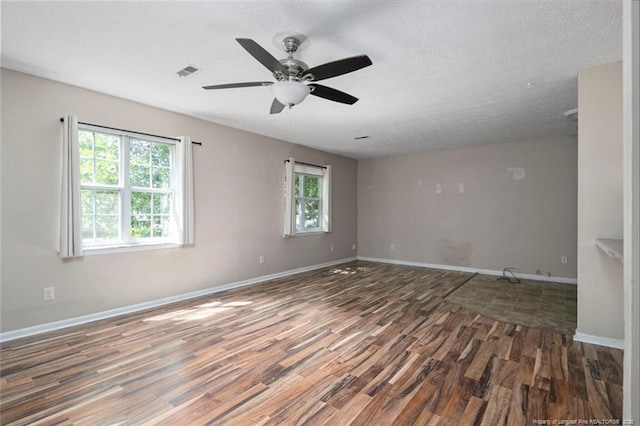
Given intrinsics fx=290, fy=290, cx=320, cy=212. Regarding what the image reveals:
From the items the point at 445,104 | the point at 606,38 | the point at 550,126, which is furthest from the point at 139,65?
the point at 550,126

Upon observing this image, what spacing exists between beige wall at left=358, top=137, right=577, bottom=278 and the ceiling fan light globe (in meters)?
5.14

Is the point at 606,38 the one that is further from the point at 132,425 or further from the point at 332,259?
the point at 332,259

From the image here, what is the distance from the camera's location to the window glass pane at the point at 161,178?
13.2ft

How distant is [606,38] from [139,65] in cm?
406

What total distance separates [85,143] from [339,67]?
3163 millimetres

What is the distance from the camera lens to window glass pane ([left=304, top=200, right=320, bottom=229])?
21.4 ft

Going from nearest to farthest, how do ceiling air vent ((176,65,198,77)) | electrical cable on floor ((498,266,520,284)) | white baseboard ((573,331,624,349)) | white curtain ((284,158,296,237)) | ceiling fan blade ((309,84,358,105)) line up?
ceiling fan blade ((309,84,358,105)) < white baseboard ((573,331,624,349)) < ceiling air vent ((176,65,198,77)) < electrical cable on floor ((498,266,520,284)) < white curtain ((284,158,296,237))

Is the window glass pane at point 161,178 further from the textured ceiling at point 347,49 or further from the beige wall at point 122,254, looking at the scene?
the textured ceiling at point 347,49

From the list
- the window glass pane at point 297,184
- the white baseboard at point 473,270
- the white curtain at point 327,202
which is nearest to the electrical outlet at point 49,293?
the window glass pane at point 297,184

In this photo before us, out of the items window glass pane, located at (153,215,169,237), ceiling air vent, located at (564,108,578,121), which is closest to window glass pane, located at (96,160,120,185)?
window glass pane, located at (153,215,169,237)

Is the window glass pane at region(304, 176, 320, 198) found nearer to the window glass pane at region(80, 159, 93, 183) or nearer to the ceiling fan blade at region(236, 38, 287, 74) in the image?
the window glass pane at region(80, 159, 93, 183)

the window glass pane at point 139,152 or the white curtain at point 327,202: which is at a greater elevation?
the window glass pane at point 139,152

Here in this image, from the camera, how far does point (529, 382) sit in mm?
2152

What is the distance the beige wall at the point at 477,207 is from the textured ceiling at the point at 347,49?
1.80 m
